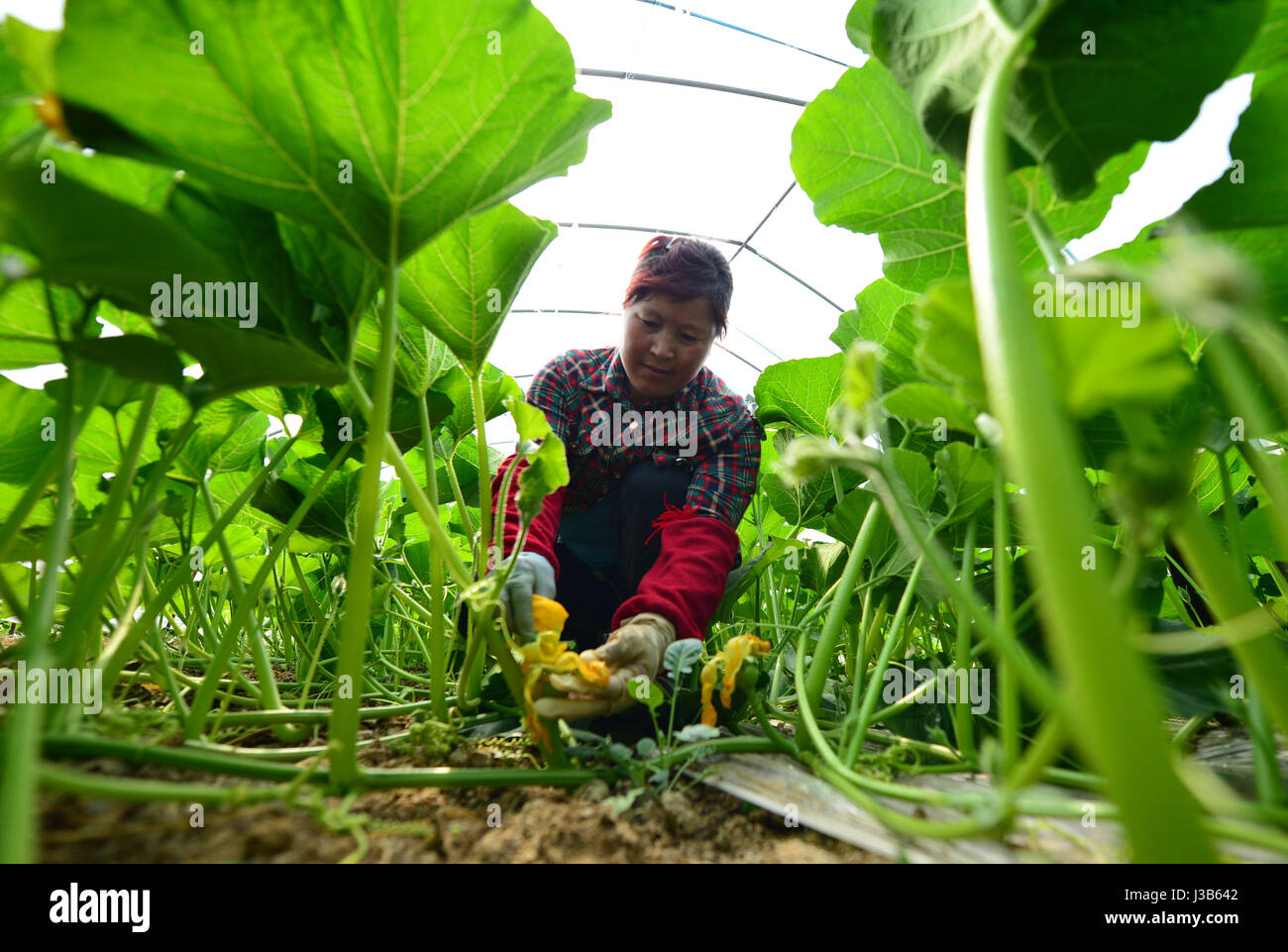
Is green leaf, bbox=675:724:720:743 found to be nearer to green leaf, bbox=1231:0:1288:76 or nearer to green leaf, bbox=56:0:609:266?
green leaf, bbox=56:0:609:266

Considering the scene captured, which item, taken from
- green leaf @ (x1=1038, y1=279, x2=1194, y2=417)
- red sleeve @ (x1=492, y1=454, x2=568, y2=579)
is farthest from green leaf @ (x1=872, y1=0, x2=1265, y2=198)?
red sleeve @ (x1=492, y1=454, x2=568, y2=579)

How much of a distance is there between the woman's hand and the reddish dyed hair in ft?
1.70

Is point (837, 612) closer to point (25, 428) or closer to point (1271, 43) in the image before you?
point (1271, 43)

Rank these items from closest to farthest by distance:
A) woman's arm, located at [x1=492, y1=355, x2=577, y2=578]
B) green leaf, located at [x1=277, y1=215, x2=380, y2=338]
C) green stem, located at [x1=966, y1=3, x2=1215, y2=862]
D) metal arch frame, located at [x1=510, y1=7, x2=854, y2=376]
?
green stem, located at [x1=966, y1=3, x2=1215, y2=862] → green leaf, located at [x1=277, y1=215, x2=380, y2=338] → woman's arm, located at [x1=492, y1=355, x2=577, y2=578] → metal arch frame, located at [x1=510, y1=7, x2=854, y2=376]

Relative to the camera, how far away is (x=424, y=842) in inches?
15.5

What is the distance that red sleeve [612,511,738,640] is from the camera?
0.75 metres

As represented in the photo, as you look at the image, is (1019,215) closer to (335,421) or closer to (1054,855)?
(1054,855)

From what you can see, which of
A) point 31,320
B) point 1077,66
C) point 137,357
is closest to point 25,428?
point 31,320

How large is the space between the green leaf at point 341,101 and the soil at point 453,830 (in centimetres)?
40

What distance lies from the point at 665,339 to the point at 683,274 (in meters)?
0.10

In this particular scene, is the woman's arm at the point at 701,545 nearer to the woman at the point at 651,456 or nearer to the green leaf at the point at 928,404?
the woman at the point at 651,456

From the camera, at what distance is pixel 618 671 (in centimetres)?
62
